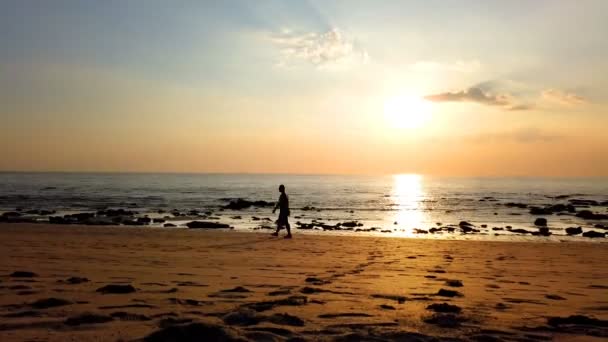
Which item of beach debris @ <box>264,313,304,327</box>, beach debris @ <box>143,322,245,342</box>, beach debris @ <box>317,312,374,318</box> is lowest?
beach debris @ <box>317,312,374,318</box>

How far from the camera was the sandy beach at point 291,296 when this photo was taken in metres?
4.84

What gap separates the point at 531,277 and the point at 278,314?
6.33 meters

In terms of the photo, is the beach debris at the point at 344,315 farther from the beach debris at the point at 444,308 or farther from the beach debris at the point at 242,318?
the beach debris at the point at 444,308

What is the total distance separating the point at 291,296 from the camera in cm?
657

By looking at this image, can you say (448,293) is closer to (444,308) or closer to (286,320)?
(444,308)

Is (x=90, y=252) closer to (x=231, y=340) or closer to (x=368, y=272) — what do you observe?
(x=368, y=272)

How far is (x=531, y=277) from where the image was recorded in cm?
941

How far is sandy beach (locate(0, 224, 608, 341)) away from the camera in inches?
191

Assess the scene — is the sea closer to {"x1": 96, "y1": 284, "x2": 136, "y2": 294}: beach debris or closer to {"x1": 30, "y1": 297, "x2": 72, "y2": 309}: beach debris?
{"x1": 96, "y1": 284, "x2": 136, "y2": 294}: beach debris

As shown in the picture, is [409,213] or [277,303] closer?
[277,303]

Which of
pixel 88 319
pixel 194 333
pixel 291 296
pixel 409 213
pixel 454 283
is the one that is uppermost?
pixel 194 333

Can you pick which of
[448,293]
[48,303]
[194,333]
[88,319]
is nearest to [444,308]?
[448,293]

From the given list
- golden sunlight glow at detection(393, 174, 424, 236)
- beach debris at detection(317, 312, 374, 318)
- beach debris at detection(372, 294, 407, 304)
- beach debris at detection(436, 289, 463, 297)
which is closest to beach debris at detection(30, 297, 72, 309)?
beach debris at detection(317, 312, 374, 318)

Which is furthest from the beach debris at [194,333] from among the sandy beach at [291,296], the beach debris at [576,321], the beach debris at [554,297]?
the beach debris at [554,297]
